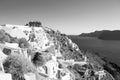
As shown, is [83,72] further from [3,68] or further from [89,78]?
[3,68]

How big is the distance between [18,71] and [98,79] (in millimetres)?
29052

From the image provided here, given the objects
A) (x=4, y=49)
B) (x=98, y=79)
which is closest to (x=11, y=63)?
(x=4, y=49)

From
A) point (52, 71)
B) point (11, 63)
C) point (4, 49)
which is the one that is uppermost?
point (4, 49)

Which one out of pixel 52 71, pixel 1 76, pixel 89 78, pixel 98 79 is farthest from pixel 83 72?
pixel 1 76

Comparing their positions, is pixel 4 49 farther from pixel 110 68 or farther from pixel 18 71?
pixel 110 68

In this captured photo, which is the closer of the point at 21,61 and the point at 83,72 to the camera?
the point at 21,61

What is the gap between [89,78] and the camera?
28.7 m

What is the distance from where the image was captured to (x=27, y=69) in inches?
257

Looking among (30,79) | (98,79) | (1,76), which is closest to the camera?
(1,76)

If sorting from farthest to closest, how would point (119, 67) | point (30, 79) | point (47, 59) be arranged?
point (119, 67) < point (47, 59) < point (30, 79)

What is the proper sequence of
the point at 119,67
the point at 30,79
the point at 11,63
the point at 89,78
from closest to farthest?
the point at 30,79 < the point at 11,63 < the point at 89,78 < the point at 119,67

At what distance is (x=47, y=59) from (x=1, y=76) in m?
8.75

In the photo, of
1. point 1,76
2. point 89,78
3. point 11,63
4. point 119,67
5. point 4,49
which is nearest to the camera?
point 1,76

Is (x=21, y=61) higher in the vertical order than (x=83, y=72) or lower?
higher
